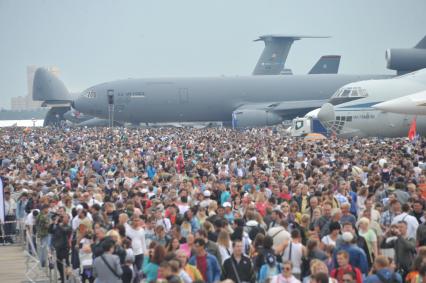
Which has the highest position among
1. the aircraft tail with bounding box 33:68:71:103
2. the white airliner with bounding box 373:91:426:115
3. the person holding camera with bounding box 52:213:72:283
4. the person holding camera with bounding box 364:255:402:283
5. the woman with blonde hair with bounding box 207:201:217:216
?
the aircraft tail with bounding box 33:68:71:103

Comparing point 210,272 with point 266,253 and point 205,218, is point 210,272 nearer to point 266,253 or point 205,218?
point 266,253

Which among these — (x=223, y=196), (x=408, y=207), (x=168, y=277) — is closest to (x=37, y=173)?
(x=223, y=196)

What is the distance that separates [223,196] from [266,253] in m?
7.10

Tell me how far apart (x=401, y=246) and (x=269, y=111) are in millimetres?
54981

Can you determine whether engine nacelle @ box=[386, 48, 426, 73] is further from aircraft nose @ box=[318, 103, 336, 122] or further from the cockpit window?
aircraft nose @ box=[318, 103, 336, 122]

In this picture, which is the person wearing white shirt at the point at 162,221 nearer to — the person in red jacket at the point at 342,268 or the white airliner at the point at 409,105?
the person in red jacket at the point at 342,268

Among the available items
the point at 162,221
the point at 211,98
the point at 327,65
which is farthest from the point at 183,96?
the point at 162,221

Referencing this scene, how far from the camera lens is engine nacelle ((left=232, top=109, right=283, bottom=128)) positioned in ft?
215

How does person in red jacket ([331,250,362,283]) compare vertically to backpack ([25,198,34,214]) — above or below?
above

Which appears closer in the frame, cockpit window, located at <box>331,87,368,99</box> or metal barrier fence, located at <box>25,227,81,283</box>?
metal barrier fence, located at <box>25,227,81,283</box>

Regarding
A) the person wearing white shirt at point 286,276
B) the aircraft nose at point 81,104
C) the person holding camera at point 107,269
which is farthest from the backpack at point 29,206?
the aircraft nose at point 81,104

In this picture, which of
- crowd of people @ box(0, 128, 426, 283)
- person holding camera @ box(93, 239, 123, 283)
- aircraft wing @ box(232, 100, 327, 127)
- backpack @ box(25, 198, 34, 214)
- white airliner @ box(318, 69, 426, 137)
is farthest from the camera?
aircraft wing @ box(232, 100, 327, 127)

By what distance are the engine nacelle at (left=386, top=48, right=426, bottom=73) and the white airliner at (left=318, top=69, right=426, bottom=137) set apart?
47.9 ft

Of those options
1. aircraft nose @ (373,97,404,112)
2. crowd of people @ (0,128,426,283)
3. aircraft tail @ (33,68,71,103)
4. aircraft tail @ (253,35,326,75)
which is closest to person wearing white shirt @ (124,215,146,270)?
crowd of people @ (0,128,426,283)
